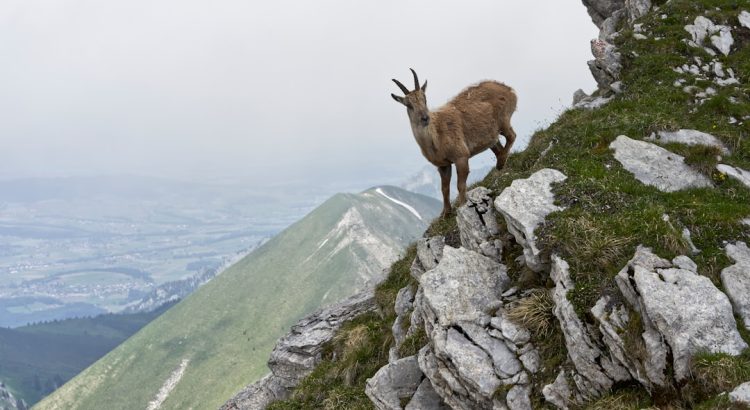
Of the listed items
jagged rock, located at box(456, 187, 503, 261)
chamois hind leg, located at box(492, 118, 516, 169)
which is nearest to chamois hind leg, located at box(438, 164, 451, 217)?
jagged rock, located at box(456, 187, 503, 261)

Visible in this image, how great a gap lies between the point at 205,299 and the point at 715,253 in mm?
151030

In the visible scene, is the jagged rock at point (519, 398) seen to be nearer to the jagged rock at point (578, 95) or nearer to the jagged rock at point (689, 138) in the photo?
the jagged rock at point (689, 138)

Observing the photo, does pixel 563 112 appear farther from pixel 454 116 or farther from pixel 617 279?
pixel 617 279

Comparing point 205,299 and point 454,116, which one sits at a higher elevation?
point 454,116

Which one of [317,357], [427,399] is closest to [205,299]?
[317,357]

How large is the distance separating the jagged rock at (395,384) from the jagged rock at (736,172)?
10.6 meters

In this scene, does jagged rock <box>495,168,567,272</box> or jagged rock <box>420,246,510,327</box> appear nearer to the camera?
jagged rock <box>495,168,567,272</box>

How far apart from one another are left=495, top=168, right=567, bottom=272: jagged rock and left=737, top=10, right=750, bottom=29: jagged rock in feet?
57.7

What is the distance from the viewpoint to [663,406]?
30.3 ft

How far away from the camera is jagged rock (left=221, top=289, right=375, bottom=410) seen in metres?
23.2

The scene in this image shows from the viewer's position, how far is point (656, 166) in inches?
611

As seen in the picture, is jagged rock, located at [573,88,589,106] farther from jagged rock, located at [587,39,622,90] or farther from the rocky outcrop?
the rocky outcrop

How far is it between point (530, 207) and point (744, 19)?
19910 millimetres

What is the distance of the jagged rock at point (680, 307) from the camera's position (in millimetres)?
9391
